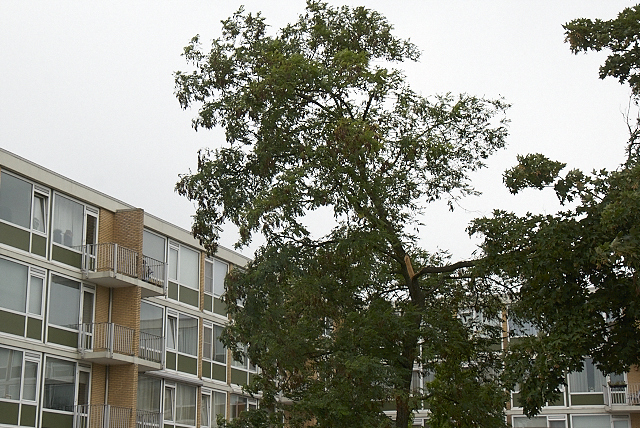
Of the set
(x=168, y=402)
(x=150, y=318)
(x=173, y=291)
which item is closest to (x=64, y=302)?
(x=150, y=318)

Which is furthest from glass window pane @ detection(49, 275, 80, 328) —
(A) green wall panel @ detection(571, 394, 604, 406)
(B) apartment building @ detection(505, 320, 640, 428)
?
(A) green wall panel @ detection(571, 394, 604, 406)

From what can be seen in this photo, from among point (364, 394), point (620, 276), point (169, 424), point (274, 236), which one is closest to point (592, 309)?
point (620, 276)

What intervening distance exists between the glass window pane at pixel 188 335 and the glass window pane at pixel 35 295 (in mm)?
8328

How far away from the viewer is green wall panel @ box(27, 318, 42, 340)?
2877 cm

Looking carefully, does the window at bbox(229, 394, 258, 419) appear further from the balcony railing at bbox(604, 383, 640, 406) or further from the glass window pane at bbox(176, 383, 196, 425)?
the balcony railing at bbox(604, 383, 640, 406)

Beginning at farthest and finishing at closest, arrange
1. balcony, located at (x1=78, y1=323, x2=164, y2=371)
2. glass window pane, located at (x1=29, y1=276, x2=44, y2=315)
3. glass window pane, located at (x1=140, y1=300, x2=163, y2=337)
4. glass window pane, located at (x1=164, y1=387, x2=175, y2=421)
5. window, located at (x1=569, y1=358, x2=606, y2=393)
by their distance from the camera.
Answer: window, located at (x1=569, y1=358, x2=606, y2=393)
glass window pane, located at (x1=164, y1=387, x2=175, y2=421)
glass window pane, located at (x1=140, y1=300, x2=163, y2=337)
balcony, located at (x1=78, y1=323, x2=164, y2=371)
glass window pane, located at (x1=29, y1=276, x2=44, y2=315)

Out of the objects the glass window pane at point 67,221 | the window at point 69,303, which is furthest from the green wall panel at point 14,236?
the window at point 69,303

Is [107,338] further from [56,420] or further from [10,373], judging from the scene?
[10,373]

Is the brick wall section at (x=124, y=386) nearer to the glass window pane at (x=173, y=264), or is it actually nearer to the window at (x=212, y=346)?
the glass window pane at (x=173, y=264)

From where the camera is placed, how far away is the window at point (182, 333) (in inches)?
1426

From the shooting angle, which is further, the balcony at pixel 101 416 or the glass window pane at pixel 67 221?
the glass window pane at pixel 67 221

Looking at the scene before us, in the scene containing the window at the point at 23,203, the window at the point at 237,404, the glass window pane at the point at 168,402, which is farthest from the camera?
the window at the point at 237,404

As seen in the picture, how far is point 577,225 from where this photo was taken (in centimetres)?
1656

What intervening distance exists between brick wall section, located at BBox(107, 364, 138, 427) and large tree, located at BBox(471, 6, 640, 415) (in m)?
17.6
